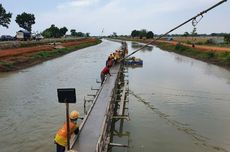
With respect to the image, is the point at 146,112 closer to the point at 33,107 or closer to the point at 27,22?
the point at 33,107

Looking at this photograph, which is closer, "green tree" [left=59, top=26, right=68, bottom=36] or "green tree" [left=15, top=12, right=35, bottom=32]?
"green tree" [left=15, top=12, right=35, bottom=32]

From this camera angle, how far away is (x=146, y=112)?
60.3 feet

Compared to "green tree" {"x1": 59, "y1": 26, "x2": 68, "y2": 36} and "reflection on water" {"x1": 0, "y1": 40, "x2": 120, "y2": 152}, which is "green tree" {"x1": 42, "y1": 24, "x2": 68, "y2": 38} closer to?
"green tree" {"x1": 59, "y1": 26, "x2": 68, "y2": 36}

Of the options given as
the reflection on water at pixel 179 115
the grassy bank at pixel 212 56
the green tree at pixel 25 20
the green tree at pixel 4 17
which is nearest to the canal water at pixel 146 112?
the reflection on water at pixel 179 115

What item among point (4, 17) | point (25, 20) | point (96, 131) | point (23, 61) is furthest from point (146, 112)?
point (25, 20)

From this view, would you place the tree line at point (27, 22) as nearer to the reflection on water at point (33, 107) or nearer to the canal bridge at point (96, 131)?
the reflection on water at point (33, 107)

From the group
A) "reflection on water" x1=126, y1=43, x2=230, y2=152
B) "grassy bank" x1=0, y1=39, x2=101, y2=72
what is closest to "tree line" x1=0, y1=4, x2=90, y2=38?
"grassy bank" x1=0, y1=39, x2=101, y2=72

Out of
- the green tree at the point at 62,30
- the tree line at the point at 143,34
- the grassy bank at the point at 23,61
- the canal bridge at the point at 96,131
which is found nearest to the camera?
the canal bridge at the point at 96,131

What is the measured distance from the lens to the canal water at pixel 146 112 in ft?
44.9

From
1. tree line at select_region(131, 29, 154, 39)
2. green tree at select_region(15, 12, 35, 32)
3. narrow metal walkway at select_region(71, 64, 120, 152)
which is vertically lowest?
tree line at select_region(131, 29, 154, 39)

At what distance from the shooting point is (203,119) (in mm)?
17250

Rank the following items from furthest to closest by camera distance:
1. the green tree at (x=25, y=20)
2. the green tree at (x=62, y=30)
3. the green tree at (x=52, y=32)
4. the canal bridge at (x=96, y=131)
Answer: the green tree at (x=62, y=30) → the green tree at (x=52, y=32) → the green tree at (x=25, y=20) → the canal bridge at (x=96, y=131)

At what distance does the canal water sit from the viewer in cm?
1367

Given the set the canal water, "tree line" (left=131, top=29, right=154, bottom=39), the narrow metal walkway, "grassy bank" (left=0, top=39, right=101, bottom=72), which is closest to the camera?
the narrow metal walkway
